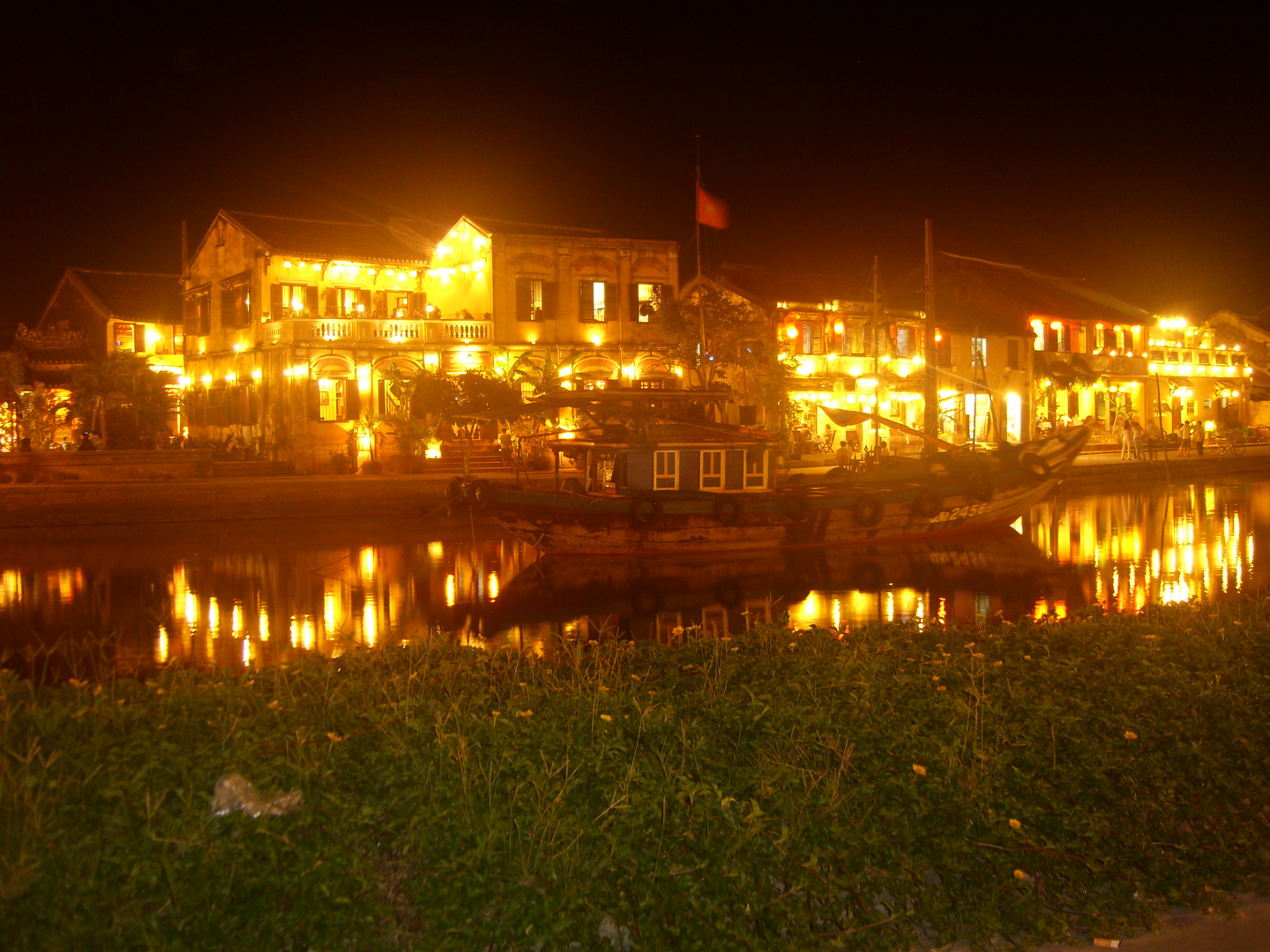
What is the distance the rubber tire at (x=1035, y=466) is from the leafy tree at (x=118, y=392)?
82.3ft

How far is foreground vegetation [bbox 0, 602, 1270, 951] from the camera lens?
436 centimetres

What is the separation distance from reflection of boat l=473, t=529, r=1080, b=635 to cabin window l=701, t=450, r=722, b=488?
158cm

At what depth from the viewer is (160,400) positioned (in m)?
34.5

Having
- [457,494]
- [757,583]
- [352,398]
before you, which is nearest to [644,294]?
[352,398]

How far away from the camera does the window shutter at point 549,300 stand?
124 feet

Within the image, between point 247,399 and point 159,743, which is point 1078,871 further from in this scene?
point 247,399

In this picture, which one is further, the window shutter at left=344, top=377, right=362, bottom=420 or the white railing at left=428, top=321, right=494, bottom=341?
the white railing at left=428, top=321, right=494, bottom=341

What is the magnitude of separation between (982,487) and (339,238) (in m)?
24.1

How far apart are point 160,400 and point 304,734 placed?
31.6 meters

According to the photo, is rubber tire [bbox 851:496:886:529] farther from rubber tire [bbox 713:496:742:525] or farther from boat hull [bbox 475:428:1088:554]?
rubber tire [bbox 713:496:742:525]

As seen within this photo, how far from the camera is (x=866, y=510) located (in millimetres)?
22734

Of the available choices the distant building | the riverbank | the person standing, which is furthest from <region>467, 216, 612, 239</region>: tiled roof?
the person standing

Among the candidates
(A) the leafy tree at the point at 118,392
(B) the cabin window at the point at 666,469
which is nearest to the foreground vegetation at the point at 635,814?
(B) the cabin window at the point at 666,469

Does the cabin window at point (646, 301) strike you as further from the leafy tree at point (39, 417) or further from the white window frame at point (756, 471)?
the leafy tree at point (39, 417)
